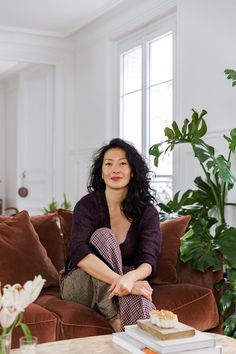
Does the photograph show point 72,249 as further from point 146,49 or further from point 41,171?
point 41,171

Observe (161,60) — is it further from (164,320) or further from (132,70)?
(164,320)

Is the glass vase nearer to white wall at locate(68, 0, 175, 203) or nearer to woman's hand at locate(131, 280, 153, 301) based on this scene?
woman's hand at locate(131, 280, 153, 301)

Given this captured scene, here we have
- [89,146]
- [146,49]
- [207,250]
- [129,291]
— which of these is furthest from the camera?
[89,146]

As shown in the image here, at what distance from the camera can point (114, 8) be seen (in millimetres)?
4875

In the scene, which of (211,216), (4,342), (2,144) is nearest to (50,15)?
(211,216)

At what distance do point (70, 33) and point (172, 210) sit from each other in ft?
9.51

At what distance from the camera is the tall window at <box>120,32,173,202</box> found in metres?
4.42

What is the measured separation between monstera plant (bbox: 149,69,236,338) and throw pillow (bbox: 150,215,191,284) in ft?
0.16

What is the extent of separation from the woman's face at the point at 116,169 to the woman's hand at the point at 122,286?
22.1 inches

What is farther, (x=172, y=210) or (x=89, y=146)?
(x=89, y=146)

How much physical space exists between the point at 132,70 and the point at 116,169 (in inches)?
94.8

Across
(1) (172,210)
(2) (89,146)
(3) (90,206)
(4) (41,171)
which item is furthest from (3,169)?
(3) (90,206)

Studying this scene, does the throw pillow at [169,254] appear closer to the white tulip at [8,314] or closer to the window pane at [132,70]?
the white tulip at [8,314]

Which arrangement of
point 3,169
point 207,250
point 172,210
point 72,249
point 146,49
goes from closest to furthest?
1. point 72,249
2. point 207,250
3. point 172,210
4. point 146,49
5. point 3,169
